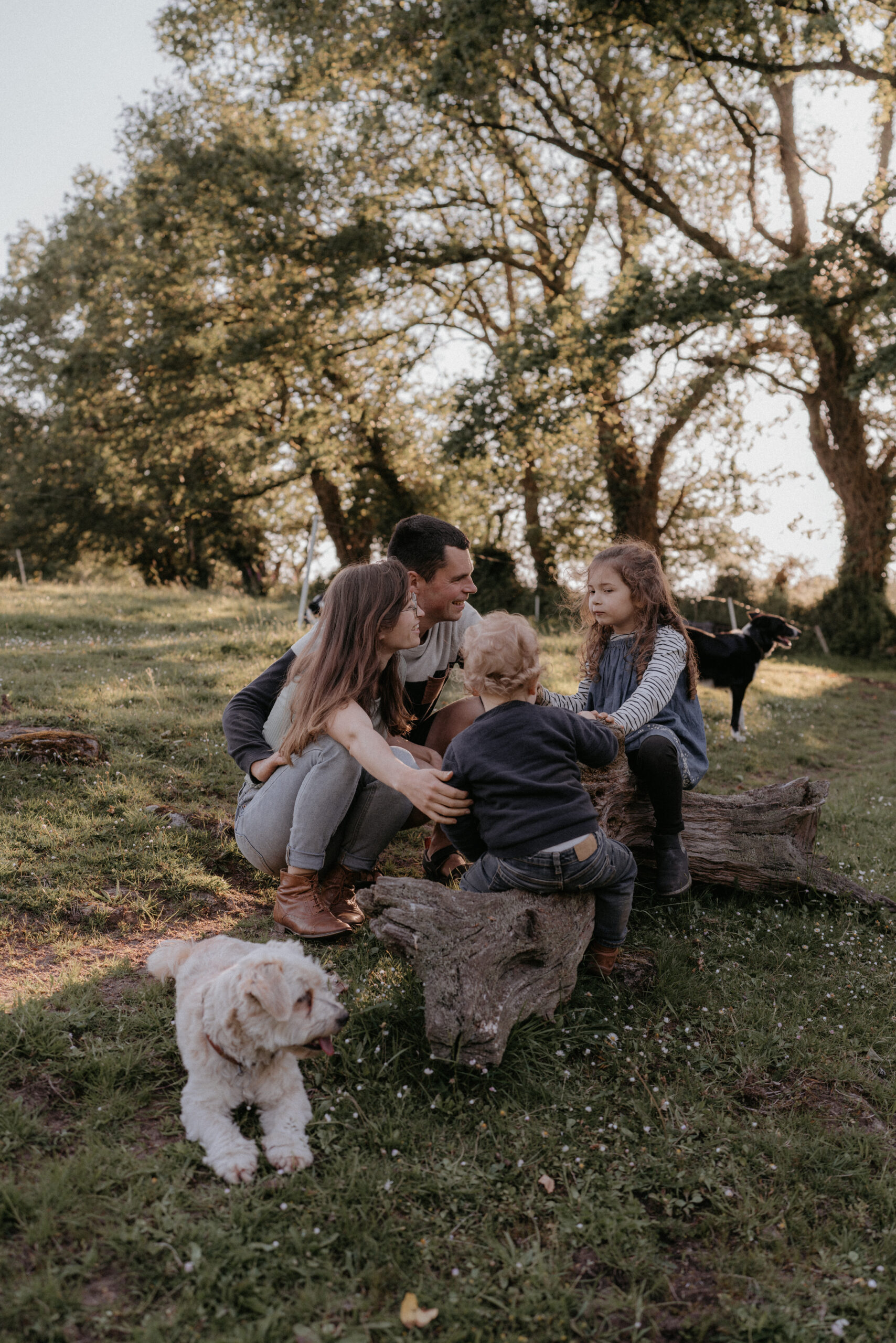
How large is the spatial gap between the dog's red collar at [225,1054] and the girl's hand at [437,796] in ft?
3.80

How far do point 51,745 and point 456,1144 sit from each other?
164 inches

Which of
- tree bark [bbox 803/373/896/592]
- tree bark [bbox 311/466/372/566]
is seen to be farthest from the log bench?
tree bark [bbox 311/466/372/566]

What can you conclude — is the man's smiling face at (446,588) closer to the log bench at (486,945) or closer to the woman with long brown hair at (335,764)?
the woman with long brown hair at (335,764)

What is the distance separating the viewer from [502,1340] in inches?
84.0

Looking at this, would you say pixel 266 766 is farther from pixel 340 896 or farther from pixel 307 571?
pixel 307 571

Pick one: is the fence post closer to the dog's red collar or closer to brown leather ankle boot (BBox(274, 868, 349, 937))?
brown leather ankle boot (BBox(274, 868, 349, 937))

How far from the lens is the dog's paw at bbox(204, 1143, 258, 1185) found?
8.41ft

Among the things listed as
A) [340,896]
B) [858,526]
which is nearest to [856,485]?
[858,526]

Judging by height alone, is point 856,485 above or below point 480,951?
above

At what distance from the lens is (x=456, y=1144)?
2.83m

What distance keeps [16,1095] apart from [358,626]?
2208mm

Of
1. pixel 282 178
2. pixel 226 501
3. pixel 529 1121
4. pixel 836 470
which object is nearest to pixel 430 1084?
pixel 529 1121

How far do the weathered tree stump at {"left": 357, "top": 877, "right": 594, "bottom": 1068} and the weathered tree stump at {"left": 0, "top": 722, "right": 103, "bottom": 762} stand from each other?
3.23 m

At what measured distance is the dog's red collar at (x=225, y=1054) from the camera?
2705 mm
